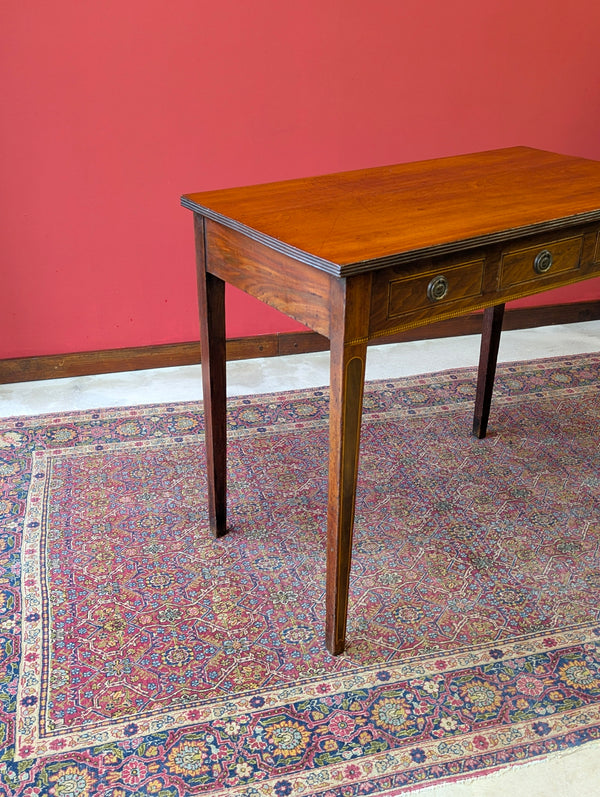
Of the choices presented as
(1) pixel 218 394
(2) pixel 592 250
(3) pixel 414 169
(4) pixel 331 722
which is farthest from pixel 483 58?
(4) pixel 331 722

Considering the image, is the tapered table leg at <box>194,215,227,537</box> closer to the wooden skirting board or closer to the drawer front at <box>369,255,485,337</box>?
the drawer front at <box>369,255,485,337</box>

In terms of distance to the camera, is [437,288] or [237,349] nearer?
[437,288]

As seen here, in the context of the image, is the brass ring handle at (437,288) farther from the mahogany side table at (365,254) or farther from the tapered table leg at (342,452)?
the tapered table leg at (342,452)

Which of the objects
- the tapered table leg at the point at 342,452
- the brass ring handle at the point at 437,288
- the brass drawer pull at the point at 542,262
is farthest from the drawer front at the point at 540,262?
the tapered table leg at the point at 342,452

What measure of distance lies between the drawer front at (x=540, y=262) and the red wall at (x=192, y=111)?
5.48 ft

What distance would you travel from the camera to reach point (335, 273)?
1569mm

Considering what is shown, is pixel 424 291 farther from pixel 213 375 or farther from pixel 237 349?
pixel 237 349

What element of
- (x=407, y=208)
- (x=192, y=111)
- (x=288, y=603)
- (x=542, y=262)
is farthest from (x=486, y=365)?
(x=192, y=111)

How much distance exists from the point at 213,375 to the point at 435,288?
2.41 ft

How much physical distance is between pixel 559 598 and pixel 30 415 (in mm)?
2046

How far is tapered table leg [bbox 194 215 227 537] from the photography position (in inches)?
83.9

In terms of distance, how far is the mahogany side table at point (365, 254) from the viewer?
5.49ft

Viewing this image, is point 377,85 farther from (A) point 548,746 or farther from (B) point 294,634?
(A) point 548,746

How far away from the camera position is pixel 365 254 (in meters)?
1.62
